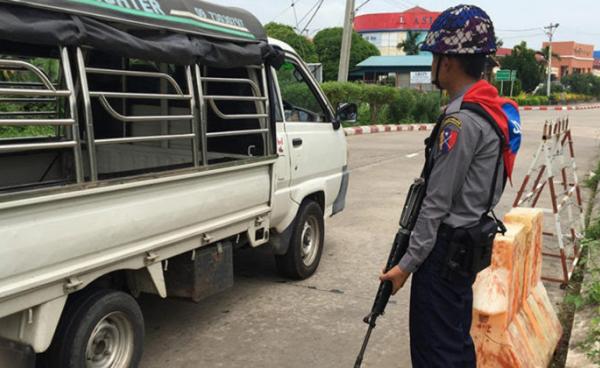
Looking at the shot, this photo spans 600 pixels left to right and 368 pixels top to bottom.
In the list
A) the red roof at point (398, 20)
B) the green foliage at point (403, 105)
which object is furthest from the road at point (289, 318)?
the red roof at point (398, 20)

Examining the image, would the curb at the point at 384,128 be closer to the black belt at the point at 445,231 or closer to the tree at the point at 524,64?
the black belt at the point at 445,231

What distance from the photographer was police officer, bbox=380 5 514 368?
7.39ft

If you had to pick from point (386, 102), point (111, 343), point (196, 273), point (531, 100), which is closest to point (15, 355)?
point (111, 343)

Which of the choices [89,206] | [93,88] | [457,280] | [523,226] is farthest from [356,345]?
[93,88]

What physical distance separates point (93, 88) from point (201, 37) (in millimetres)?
1469

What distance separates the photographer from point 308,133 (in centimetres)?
495

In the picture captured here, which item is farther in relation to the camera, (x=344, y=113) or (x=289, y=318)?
(x=344, y=113)

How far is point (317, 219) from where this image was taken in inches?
208

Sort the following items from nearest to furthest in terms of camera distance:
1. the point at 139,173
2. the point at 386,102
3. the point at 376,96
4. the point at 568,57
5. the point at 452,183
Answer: the point at 452,183 < the point at 139,173 < the point at 376,96 < the point at 386,102 < the point at 568,57

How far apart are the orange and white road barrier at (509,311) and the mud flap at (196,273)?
1641mm

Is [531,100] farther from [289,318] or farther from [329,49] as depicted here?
[289,318]

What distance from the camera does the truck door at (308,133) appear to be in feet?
15.6

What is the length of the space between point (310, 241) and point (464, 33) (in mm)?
3256

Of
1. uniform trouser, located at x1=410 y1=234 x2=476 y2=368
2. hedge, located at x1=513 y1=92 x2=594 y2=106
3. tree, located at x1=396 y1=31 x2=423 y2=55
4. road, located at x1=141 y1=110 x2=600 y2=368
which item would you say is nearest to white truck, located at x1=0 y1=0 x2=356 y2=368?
road, located at x1=141 y1=110 x2=600 y2=368
